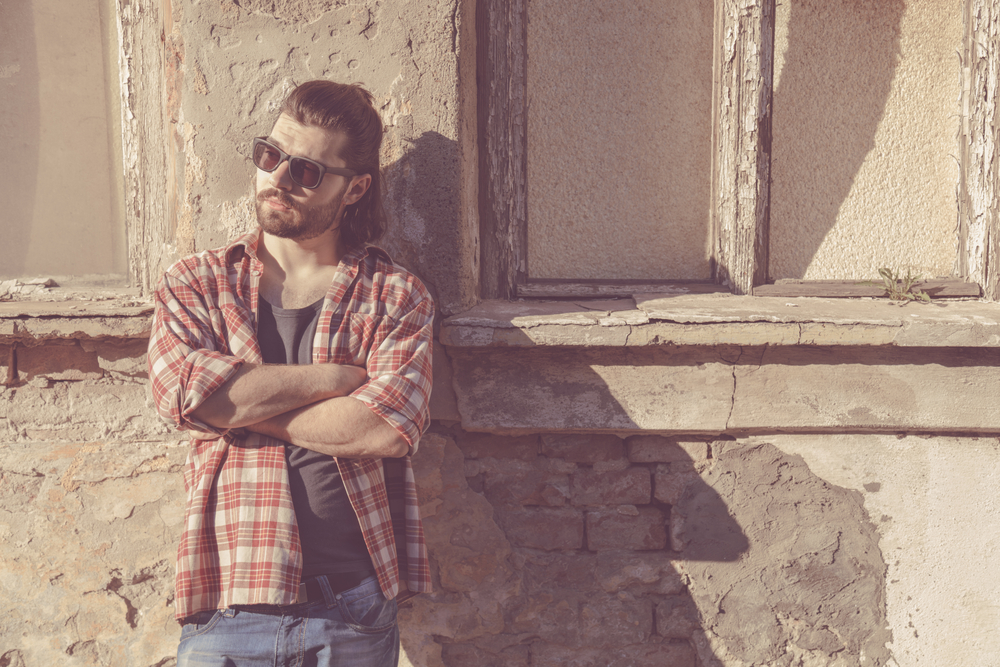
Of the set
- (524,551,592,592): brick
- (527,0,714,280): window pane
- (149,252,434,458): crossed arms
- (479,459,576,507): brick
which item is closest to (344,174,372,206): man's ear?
(149,252,434,458): crossed arms

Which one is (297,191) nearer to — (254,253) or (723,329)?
(254,253)

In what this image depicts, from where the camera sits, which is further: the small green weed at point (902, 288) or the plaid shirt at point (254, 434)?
the small green weed at point (902, 288)

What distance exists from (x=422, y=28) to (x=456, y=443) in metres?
1.34

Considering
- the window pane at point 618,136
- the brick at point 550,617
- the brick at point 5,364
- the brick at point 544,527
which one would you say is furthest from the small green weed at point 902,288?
the brick at point 5,364

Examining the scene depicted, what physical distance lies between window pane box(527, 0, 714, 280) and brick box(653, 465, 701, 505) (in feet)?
2.42

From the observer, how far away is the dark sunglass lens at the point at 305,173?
1.67 meters

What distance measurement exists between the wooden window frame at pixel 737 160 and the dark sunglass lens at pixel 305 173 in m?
0.76

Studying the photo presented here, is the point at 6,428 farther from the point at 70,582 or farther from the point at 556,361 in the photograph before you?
the point at 556,361

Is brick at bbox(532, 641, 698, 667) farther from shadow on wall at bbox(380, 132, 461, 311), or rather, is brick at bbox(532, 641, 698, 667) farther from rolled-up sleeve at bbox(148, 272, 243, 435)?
rolled-up sleeve at bbox(148, 272, 243, 435)

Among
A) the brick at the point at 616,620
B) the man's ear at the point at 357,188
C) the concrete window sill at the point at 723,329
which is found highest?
the man's ear at the point at 357,188

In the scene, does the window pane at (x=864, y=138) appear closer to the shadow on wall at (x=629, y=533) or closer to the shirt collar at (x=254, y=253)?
the shadow on wall at (x=629, y=533)

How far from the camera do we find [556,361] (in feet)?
6.82

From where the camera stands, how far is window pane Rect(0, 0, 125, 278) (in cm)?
243

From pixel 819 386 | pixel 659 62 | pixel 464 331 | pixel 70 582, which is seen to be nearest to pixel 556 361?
pixel 464 331
